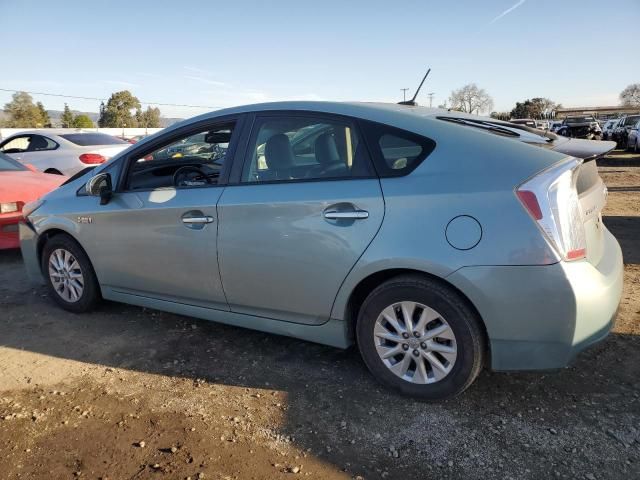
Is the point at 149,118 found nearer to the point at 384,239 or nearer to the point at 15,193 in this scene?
the point at 15,193

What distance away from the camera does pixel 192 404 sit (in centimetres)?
290

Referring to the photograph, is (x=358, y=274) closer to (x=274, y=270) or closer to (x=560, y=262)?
(x=274, y=270)

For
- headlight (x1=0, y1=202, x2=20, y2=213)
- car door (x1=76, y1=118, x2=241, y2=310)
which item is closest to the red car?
headlight (x1=0, y1=202, x2=20, y2=213)

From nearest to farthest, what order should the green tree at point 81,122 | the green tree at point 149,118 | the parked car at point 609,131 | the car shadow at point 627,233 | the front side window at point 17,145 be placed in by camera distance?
1. the car shadow at point 627,233
2. the front side window at point 17,145
3. the parked car at point 609,131
4. the green tree at point 81,122
5. the green tree at point 149,118

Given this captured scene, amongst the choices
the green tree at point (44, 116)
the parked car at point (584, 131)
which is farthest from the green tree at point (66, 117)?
the parked car at point (584, 131)

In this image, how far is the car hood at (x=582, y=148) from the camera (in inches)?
108

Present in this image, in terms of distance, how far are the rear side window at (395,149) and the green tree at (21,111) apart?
57.4 meters

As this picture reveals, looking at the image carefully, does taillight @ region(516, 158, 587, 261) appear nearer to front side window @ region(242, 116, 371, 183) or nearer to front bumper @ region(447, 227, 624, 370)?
front bumper @ region(447, 227, 624, 370)

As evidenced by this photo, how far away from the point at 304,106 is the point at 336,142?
37 centimetres

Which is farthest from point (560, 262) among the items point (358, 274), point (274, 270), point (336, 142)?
point (274, 270)

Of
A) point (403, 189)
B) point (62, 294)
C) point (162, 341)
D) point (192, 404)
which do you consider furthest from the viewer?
point (62, 294)

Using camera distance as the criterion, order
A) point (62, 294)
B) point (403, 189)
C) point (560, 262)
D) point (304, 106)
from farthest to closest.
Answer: point (62, 294) < point (304, 106) < point (403, 189) < point (560, 262)

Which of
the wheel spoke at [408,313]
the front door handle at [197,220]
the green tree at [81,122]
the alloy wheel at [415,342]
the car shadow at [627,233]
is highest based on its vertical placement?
the front door handle at [197,220]

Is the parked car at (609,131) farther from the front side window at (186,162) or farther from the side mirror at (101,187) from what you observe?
the side mirror at (101,187)
